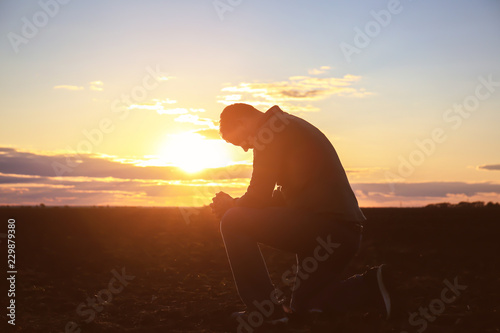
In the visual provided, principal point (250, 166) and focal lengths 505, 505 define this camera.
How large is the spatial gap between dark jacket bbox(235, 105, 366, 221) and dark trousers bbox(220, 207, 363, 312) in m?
0.10

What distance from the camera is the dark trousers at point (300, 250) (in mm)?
4254

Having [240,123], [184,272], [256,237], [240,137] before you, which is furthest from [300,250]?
[184,272]

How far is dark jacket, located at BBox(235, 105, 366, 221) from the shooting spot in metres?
4.25

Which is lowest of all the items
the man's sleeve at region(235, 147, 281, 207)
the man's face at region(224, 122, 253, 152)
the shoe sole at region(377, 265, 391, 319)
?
the shoe sole at region(377, 265, 391, 319)

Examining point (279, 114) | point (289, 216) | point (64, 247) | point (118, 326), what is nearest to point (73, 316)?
point (118, 326)

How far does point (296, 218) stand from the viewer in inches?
167

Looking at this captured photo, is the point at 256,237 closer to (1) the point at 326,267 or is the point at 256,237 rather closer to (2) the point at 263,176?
(2) the point at 263,176

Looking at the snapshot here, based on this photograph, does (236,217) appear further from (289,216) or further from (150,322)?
(150,322)

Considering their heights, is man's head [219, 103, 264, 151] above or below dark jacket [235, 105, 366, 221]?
above

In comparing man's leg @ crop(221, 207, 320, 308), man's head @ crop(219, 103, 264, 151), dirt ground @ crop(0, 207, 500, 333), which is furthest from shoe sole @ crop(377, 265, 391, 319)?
man's head @ crop(219, 103, 264, 151)

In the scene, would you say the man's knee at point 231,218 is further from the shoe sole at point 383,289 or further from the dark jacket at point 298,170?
the shoe sole at point 383,289

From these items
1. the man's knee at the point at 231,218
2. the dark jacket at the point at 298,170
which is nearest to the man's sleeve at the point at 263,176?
the dark jacket at the point at 298,170

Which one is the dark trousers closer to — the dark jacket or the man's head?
the dark jacket

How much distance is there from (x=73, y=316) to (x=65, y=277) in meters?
2.00
